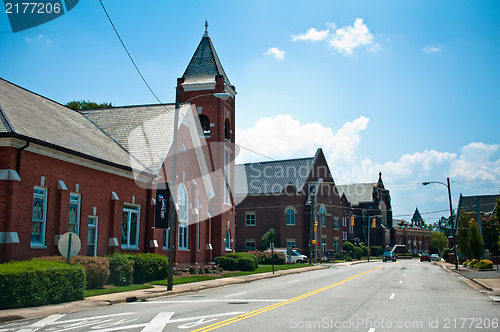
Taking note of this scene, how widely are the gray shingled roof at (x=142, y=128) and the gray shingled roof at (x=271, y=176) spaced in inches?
1424

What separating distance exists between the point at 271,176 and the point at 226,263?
3713 centimetres

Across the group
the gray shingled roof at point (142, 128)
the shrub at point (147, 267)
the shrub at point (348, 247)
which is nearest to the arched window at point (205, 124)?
the gray shingled roof at point (142, 128)

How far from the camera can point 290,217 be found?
66.1 meters

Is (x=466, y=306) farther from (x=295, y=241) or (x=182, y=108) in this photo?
(x=295, y=241)

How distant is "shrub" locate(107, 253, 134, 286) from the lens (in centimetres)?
2017

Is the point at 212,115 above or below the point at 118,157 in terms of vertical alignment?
above

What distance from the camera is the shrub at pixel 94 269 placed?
1823 centimetres

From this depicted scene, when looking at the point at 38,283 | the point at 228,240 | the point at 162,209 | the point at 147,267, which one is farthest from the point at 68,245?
the point at 228,240

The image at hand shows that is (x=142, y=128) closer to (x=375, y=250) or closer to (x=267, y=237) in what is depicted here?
(x=267, y=237)

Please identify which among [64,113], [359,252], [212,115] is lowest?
[359,252]

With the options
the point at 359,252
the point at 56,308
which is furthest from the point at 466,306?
the point at 359,252

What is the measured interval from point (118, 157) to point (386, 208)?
8957cm

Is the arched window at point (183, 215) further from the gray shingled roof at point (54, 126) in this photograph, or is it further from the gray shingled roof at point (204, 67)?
the gray shingled roof at point (204, 67)

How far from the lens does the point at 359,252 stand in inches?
3199
